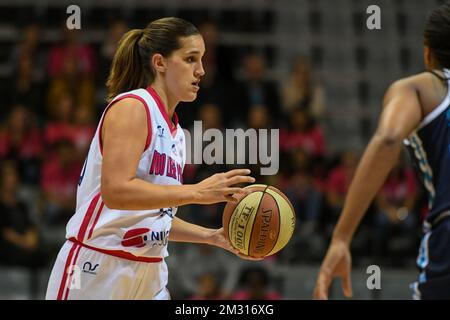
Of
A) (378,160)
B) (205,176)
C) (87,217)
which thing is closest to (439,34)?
(378,160)

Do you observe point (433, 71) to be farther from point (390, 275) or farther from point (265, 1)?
point (265, 1)

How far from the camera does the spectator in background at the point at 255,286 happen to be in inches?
273

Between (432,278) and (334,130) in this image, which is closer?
(432,278)

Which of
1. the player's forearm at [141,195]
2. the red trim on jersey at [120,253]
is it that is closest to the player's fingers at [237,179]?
the player's forearm at [141,195]

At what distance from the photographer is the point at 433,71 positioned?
A: 300 centimetres

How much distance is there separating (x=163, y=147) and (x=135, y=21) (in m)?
6.30

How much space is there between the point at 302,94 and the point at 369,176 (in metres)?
6.23

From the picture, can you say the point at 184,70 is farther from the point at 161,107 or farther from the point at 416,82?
the point at 416,82

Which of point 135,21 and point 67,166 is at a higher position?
point 135,21

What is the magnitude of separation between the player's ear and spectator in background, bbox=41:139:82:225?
4.50 meters

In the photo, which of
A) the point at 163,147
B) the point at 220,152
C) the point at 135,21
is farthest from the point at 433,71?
the point at 135,21

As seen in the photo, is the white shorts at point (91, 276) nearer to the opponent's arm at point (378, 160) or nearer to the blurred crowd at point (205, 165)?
the opponent's arm at point (378, 160)

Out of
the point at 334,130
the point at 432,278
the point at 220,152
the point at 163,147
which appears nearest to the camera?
the point at 432,278

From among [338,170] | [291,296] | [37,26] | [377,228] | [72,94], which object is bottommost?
[291,296]
